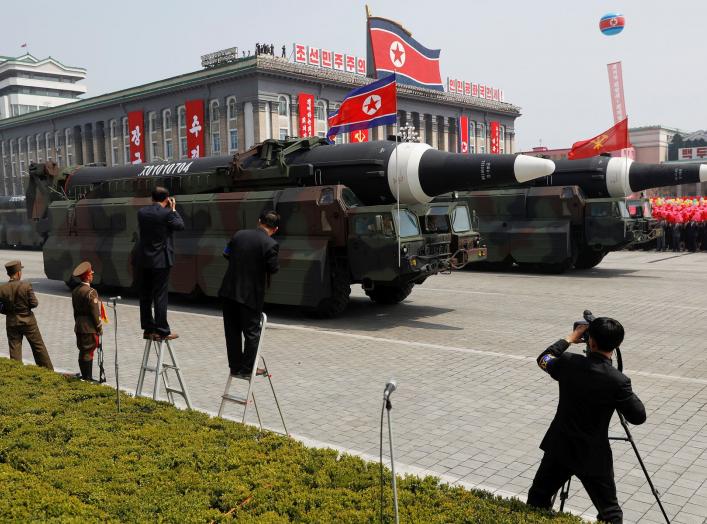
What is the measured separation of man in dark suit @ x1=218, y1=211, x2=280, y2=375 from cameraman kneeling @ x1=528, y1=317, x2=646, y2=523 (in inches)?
115

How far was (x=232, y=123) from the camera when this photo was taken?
196 ft

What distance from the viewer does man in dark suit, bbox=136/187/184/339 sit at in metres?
6.80

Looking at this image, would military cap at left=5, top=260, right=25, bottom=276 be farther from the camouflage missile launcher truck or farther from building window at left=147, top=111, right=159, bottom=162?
building window at left=147, top=111, right=159, bottom=162

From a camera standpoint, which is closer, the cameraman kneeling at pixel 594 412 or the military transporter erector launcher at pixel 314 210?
the cameraman kneeling at pixel 594 412

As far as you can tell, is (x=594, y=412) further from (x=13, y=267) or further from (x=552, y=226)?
(x=552, y=226)

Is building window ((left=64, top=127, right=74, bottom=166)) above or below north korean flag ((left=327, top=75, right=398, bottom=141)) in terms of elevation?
above

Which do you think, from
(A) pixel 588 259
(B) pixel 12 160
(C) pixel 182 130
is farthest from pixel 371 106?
(B) pixel 12 160

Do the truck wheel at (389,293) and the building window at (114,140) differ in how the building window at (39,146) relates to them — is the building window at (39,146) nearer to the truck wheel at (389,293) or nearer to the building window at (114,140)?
the building window at (114,140)

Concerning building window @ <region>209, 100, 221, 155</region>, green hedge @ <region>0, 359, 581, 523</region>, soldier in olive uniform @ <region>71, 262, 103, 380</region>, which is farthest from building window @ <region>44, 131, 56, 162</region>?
green hedge @ <region>0, 359, 581, 523</region>

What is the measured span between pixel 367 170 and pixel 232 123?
49249mm

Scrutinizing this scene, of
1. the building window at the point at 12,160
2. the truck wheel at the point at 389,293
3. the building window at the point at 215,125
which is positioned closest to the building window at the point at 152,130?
the building window at the point at 215,125

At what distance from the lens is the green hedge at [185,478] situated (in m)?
4.18

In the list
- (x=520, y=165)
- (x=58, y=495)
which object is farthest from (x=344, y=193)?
(x=58, y=495)

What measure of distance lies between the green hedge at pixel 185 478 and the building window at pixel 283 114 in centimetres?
5450
